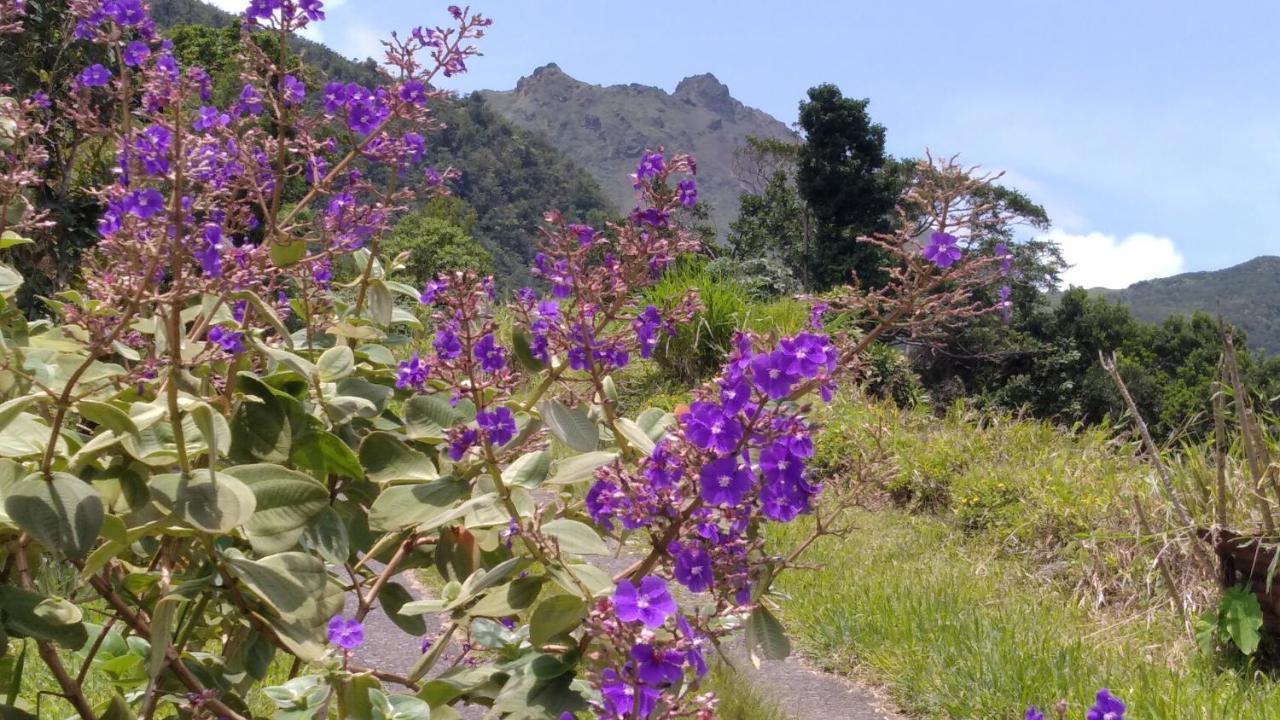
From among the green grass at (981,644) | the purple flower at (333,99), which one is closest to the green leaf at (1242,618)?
the green grass at (981,644)

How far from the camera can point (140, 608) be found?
148 centimetres

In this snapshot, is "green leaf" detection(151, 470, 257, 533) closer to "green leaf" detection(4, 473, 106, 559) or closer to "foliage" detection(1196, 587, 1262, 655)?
"green leaf" detection(4, 473, 106, 559)

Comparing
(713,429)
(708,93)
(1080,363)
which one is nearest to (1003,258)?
(713,429)

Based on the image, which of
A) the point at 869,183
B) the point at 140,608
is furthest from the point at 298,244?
the point at 869,183

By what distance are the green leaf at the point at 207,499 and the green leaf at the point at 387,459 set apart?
0.32 meters

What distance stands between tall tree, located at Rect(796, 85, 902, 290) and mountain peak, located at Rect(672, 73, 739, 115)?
141528 mm

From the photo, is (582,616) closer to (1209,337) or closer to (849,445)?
(849,445)

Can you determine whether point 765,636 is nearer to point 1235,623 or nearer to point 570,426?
point 570,426

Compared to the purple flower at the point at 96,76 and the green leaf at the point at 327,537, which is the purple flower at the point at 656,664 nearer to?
the green leaf at the point at 327,537

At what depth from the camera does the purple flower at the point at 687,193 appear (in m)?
1.55

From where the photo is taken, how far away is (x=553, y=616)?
114 centimetres

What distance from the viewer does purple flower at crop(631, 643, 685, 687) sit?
3.53 feet

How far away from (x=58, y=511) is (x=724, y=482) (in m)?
0.71

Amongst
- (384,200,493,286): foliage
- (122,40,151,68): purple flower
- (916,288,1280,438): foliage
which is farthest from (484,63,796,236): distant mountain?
(122,40,151,68): purple flower
